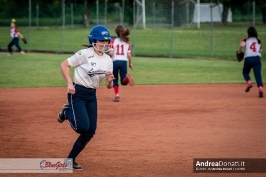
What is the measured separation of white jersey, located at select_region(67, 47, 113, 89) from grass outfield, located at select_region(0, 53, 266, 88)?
13.2 metres

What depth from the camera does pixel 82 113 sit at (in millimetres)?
9117

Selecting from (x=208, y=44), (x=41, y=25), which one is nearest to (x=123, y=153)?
(x=208, y=44)

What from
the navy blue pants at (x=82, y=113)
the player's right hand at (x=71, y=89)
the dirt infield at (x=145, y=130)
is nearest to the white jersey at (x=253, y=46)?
the dirt infield at (x=145, y=130)

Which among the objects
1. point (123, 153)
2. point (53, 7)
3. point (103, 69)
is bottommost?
point (123, 153)

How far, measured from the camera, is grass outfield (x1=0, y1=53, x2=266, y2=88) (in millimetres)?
23844

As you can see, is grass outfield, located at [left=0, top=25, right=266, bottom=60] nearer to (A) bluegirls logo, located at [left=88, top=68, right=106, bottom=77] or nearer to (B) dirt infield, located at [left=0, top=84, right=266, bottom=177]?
(B) dirt infield, located at [left=0, top=84, right=266, bottom=177]

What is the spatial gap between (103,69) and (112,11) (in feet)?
177

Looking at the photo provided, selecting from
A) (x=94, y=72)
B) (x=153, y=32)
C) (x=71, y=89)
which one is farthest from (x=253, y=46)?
(x=153, y=32)

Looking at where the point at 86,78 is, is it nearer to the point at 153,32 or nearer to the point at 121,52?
the point at 121,52

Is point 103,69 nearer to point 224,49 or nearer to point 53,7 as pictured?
point 224,49

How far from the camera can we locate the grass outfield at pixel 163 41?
38188 millimetres

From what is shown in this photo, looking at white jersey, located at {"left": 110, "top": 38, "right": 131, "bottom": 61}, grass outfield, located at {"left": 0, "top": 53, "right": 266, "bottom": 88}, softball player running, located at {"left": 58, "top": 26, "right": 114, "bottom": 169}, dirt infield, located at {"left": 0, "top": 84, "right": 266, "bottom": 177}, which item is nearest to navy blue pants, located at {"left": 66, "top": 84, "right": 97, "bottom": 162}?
softball player running, located at {"left": 58, "top": 26, "right": 114, "bottom": 169}

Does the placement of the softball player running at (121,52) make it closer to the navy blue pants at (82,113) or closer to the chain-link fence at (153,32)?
the navy blue pants at (82,113)

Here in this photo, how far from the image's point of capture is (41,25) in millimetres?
53156
